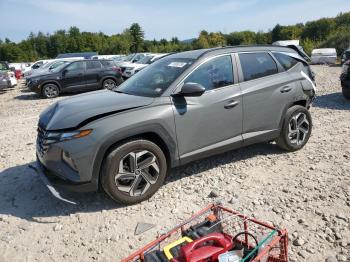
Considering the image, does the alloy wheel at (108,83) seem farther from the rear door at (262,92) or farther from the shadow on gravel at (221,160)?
the rear door at (262,92)

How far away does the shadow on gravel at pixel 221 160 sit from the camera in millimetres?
4777

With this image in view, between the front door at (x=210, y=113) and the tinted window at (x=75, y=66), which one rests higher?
the tinted window at (x=75, y=66)

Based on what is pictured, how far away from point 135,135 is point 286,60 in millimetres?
2931

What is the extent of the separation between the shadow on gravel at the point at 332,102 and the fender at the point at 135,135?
230 inches

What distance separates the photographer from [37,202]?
4234 mm

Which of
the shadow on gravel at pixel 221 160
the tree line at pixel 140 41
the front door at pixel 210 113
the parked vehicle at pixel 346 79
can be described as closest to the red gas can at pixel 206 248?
the front door at pixel 210 113

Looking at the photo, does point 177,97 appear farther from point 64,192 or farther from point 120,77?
point 120,77

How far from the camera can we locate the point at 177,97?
4129mm

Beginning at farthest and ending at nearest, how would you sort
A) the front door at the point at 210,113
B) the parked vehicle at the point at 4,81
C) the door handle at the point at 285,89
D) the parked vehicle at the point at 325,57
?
the parked vehicle at the point at 325,57 < the parked vehicle at the point at 4,81 < the door handle at the point at 285,89 < the front door at the point at 210,113

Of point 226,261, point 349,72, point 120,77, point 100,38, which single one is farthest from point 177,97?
point 100,38

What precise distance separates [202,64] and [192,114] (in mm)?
731

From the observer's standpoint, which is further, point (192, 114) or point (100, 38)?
point (100, 38)

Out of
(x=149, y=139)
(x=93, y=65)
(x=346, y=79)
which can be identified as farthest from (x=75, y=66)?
(x=149, y=139)

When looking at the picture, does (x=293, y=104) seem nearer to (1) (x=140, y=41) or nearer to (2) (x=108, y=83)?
(2) (x=108, y=83)
